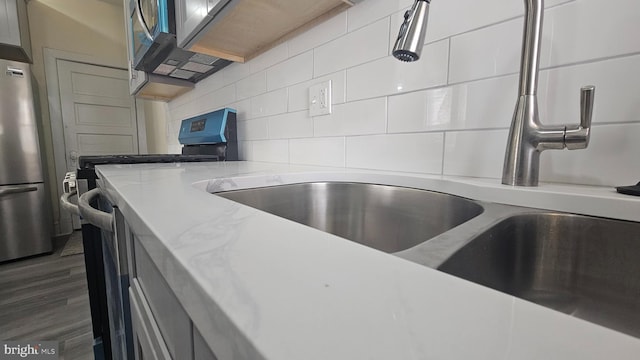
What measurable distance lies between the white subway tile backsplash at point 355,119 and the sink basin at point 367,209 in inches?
8.0

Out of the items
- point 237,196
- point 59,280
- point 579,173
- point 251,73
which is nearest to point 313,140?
point 237,196

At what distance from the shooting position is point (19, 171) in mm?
2088

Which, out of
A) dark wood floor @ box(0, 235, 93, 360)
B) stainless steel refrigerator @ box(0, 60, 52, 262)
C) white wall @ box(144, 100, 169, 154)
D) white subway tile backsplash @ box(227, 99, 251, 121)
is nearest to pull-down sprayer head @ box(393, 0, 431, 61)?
white subway tile backsplash @ box(227, 99, 251, 121)

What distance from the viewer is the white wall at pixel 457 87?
444mm

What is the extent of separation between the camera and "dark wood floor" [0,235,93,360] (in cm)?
129

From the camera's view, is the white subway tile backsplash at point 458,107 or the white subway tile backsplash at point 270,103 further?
the white subway tile backsplash at point 270,103

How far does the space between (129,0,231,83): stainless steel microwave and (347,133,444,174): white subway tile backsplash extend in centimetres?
93

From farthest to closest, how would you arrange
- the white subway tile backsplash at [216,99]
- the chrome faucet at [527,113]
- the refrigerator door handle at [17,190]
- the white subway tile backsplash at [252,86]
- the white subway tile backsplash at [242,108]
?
the refrigerator door handle at [17,190], the white subway tile backsplash at [216,99], the white subway tile backsplash at [242,108], the white subway tile backsplash at [252,86], the chrome faucet at [527,113]

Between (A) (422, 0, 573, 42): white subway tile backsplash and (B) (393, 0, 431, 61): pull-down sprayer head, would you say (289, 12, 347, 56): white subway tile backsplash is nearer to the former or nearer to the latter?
(A) (422, 0, 573, 42): white subway tile backsplash

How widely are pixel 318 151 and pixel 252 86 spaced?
1.83 ft

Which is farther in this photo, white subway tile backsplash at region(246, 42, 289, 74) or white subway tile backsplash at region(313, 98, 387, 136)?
white subway tile backsplash at region(246, 42, 289, 74)

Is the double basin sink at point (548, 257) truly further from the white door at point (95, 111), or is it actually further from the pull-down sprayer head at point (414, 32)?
the white door at point (95, 111)

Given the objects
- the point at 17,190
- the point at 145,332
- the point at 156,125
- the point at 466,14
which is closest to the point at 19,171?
the point at 17,190

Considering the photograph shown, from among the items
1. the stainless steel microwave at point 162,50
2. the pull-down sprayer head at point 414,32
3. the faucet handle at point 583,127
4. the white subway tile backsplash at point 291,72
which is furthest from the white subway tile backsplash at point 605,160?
the stainless steel microwave at point 162,50
